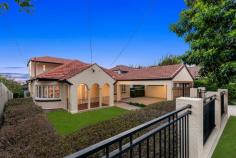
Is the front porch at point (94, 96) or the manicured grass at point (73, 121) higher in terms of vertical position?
the front porch at point (94, 96)

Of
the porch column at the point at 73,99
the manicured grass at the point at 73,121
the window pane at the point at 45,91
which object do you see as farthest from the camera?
the window pane at the point at 45,91

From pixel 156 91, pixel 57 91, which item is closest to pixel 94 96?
pixel 57 91

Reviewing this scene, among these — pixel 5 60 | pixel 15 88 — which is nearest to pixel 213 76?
pixel 15 88

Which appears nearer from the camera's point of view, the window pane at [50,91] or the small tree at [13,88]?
the window pane at [50,91]

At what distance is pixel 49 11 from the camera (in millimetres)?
19562

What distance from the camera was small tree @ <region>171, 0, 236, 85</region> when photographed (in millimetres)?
7120

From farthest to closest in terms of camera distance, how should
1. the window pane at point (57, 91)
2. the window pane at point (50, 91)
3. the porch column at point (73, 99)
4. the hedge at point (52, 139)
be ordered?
Result: the window pane at point (57, 91) < the window pane at point (50, 91) < the porch column at point (73, 99) < the hedge at point (52, 139)

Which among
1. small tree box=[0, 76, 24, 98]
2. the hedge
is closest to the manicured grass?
the hedge

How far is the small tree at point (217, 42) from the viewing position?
7120mm

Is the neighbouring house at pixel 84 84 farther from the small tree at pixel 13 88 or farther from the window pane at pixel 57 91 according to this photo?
the small tree at pixel 13 88

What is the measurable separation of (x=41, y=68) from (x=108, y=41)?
11472mm

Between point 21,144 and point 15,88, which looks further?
point 15,88

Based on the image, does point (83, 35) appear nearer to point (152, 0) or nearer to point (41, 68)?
point (41, 68)

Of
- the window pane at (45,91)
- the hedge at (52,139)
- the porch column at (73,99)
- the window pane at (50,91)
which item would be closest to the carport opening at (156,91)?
the porch column at (73,99)
